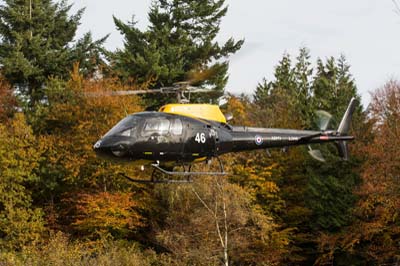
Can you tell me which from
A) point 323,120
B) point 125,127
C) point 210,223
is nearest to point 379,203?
point 210,223

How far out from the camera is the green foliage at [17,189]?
86.2 feet

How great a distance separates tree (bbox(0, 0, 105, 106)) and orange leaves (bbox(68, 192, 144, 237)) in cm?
1014

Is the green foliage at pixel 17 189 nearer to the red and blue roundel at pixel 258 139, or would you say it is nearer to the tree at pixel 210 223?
the tree at pixel 210 223

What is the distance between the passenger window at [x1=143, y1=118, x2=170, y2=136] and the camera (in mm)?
14188

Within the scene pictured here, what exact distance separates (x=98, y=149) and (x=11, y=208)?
1398 cm

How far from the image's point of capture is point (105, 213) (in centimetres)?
2673

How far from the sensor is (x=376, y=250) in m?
27.8

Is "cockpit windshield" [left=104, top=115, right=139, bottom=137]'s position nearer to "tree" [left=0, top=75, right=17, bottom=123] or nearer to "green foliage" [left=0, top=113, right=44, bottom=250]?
"green foliage" [left=0, top=113, right=44, bottom=250]

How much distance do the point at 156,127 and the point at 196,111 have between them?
1.53 meters

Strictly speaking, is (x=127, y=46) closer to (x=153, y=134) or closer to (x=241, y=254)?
(x=241, y=254)

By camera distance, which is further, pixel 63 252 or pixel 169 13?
pixel 169 13

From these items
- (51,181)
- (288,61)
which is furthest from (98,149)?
(288,61)

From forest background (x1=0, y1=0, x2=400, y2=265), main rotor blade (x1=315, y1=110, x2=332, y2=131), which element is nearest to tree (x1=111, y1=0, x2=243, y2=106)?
forest background (x1=0, y1=0, x2=400, y2=265)

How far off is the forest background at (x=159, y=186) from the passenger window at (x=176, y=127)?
32.8ft
